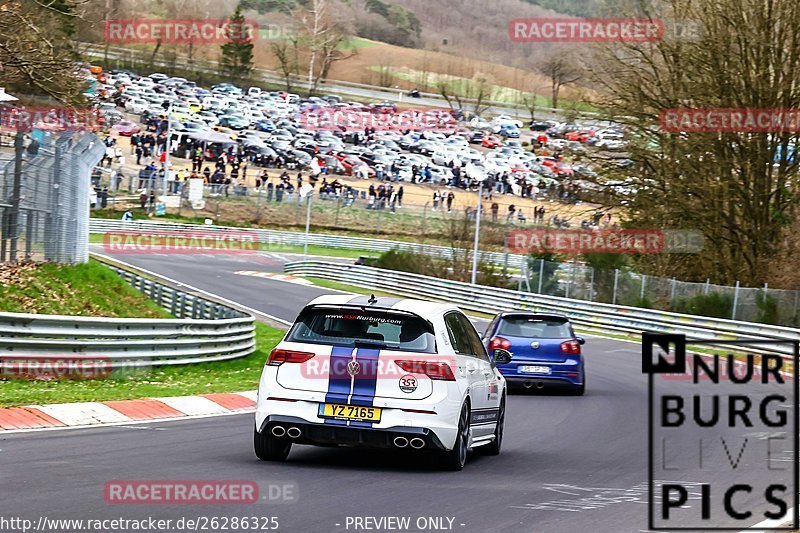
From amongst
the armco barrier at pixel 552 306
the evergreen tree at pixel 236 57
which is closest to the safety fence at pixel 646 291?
the armco barrier at pixel 552 306

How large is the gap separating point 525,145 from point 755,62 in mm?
66055

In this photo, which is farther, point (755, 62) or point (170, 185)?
point (170, 185)

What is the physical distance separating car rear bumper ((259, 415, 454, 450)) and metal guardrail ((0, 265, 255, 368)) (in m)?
7.30

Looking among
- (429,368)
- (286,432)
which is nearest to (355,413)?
(286,432)

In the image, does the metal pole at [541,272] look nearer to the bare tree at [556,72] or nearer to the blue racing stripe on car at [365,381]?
the blue racing stripe on car at [365,381]

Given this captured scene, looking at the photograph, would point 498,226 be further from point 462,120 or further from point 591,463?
point 462,120

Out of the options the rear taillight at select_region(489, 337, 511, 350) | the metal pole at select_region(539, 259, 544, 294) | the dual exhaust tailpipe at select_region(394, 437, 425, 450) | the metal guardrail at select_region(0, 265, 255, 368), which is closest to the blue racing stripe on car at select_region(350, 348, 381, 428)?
the dual exhaust tailpipe at select_region(394, 437, 425, 450)

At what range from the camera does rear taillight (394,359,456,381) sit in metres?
10.5

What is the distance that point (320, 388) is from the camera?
1041 cm

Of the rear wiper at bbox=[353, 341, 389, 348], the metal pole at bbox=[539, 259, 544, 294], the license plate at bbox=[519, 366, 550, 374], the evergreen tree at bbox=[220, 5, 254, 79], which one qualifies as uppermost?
the evergreen tree at bbox=[220, 5, 254, 79]

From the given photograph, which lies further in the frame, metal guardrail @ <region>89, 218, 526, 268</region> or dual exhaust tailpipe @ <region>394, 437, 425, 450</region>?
metal guardrail @ <region>89, 218, 526, 268</region>

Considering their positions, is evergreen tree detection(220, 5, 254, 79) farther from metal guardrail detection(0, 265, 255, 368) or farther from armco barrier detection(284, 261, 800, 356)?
metal guardrail detection(0, 265, 255, 368)

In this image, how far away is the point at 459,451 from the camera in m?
10.8

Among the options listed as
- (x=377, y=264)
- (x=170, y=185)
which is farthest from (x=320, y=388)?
(x=170, y=185)
